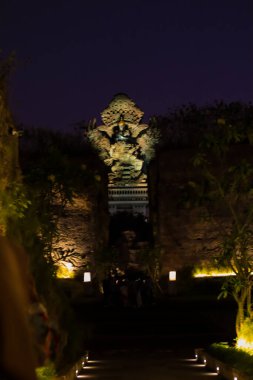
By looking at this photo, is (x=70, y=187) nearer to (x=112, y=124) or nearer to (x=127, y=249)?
(x=127, y=249)

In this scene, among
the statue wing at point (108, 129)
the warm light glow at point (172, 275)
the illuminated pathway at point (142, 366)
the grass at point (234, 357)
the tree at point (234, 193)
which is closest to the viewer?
the grass at point (234, 357)

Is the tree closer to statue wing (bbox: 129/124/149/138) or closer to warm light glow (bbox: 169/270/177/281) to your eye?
warm light glow (bbox: 169/270/177/281)

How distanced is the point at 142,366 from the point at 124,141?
21798mm

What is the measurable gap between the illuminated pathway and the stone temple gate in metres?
19.0

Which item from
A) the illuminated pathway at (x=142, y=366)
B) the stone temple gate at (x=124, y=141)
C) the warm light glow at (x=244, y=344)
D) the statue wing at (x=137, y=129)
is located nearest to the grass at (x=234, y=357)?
the warm light glow at (x=244, y=344)

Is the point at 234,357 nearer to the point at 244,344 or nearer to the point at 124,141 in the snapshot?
the point at 244,344

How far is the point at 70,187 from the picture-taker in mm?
14633

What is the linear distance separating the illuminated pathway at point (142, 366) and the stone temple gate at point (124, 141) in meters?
19.0

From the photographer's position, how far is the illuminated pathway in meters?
9.02

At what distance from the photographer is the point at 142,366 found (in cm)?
1009

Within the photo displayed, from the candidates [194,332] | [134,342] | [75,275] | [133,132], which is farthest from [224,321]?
[133,132]

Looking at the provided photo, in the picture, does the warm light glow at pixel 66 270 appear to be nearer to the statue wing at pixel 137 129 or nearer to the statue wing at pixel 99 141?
the statue wing at pixel 99 141

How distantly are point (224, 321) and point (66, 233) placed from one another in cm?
1045

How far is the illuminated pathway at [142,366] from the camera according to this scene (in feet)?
29.6
